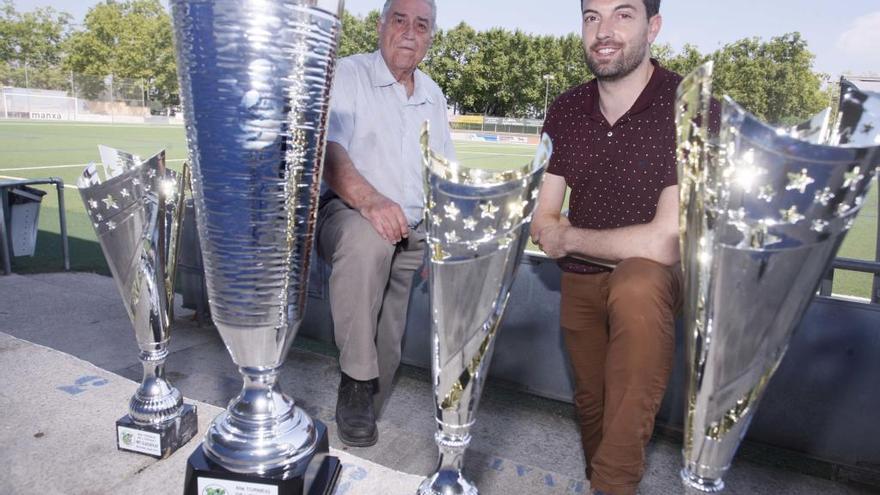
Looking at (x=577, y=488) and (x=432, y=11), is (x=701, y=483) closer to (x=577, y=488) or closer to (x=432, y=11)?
(x=577, y=488)

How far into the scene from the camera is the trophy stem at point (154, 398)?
114cm

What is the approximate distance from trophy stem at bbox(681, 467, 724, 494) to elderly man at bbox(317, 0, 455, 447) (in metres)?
1.23

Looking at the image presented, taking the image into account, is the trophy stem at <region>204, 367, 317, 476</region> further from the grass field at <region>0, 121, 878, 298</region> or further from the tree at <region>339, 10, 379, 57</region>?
the tree at <region>339, 10, 379, 57</region>

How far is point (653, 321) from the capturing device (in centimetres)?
135

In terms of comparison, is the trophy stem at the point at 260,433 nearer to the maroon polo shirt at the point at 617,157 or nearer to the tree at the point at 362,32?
the maroon polo shirt at the point at 617,157

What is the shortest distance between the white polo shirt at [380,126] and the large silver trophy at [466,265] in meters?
1.38

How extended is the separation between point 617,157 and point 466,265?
1181mm

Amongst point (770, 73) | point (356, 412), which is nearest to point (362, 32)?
point (770, 73)

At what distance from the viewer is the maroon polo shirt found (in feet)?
5.63

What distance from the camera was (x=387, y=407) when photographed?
254 cm

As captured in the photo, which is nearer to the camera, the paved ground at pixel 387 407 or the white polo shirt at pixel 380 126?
the paved ground at pixel 387 407

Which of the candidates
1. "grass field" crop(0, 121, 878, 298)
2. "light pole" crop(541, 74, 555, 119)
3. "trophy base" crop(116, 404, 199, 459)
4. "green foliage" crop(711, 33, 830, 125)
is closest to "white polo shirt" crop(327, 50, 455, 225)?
"grass field" crop(0, 121, 878, 298)

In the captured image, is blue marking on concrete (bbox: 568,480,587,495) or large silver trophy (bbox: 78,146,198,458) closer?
large silver trophy (bbox: 78,146,198,458)

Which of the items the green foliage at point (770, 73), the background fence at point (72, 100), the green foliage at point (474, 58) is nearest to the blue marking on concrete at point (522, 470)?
the background fence at point (72, 100)
